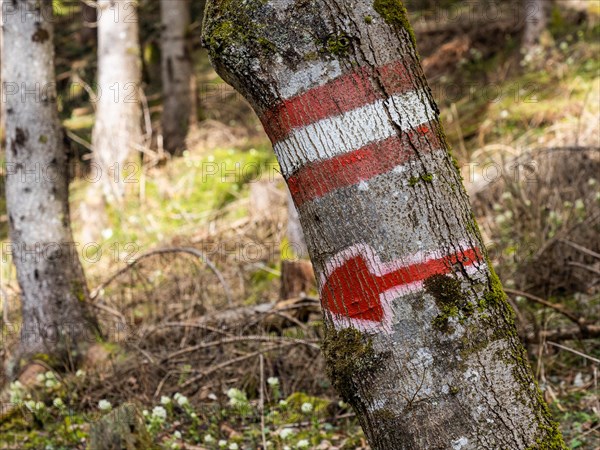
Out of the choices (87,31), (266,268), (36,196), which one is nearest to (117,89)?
(266,268)

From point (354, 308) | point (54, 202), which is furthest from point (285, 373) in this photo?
point (354, 308)

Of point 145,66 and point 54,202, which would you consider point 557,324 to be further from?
point 145,66

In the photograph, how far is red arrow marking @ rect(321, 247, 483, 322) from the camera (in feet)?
4.94

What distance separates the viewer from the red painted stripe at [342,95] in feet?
4.91

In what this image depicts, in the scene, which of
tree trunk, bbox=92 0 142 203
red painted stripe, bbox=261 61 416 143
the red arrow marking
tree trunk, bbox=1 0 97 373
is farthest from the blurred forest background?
red painted stripe, bbox=261 61 416 143

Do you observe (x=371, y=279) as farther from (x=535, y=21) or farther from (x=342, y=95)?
(x=535, y=21)

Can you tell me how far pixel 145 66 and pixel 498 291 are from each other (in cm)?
1308

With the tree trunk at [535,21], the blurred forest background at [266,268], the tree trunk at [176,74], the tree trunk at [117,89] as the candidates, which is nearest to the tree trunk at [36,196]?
the blurred forest background at [266,268]

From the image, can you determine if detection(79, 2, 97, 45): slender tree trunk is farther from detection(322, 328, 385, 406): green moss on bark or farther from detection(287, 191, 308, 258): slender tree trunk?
detection(322, 328, 385, 406): green moss on bark

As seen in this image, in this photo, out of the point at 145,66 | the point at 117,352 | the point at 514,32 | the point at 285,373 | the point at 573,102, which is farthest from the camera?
the point at 145,66

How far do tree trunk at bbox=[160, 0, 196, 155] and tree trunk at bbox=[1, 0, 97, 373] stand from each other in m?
5.85

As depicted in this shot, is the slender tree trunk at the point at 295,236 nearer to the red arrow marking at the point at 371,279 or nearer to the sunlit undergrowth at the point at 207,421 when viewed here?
the sunlit undergrowth at the point at 207,421

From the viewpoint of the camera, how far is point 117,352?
4.35m

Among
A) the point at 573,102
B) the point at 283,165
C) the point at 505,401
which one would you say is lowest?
the point at 505,401
